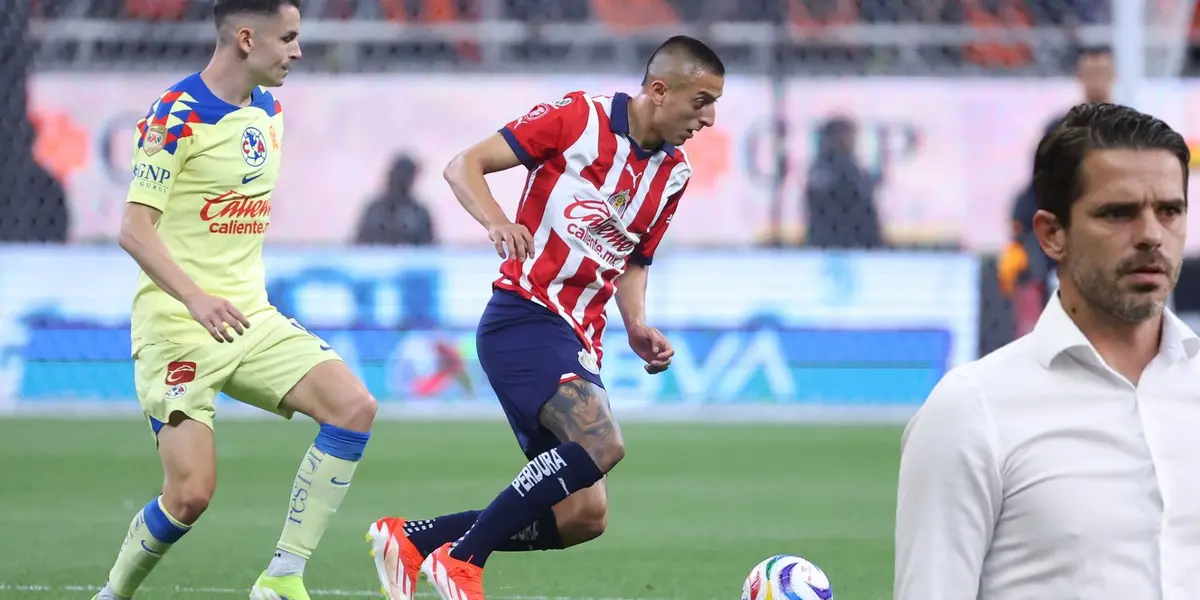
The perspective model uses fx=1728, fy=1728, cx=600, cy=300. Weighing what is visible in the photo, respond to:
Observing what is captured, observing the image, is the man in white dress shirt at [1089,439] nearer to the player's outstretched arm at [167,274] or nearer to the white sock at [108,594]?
the player's outstretched arm at [167,274]

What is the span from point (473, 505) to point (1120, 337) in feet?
18.9

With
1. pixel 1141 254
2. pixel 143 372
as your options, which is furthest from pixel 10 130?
pixel 1141 254

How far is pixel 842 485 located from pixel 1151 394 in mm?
6601

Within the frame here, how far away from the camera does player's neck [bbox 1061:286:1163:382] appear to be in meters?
2.50

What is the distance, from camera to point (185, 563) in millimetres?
6586

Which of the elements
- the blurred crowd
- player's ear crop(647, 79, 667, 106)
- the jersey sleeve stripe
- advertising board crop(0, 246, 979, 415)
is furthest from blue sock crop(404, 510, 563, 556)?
the blurred crowd

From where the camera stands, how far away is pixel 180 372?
5.38 meters

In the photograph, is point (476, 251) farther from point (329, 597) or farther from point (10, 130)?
point (329, 597)

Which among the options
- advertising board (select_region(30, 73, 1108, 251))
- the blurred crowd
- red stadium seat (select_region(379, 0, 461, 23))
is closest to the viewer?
the blurred crowd

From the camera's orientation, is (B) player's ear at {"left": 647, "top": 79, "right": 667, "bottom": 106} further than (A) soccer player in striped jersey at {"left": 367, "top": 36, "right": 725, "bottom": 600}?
Yes

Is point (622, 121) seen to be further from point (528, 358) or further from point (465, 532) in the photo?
point (465, 532)

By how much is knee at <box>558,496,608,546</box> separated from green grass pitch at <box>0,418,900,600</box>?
1.84 ft

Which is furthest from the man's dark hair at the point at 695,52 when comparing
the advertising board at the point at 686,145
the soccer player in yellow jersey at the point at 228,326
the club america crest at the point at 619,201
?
the advertising board at the point at 686,145

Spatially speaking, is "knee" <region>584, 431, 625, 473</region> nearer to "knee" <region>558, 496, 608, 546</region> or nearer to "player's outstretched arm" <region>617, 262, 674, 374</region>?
"knee" <region>558, 496, 608, 546</region>
